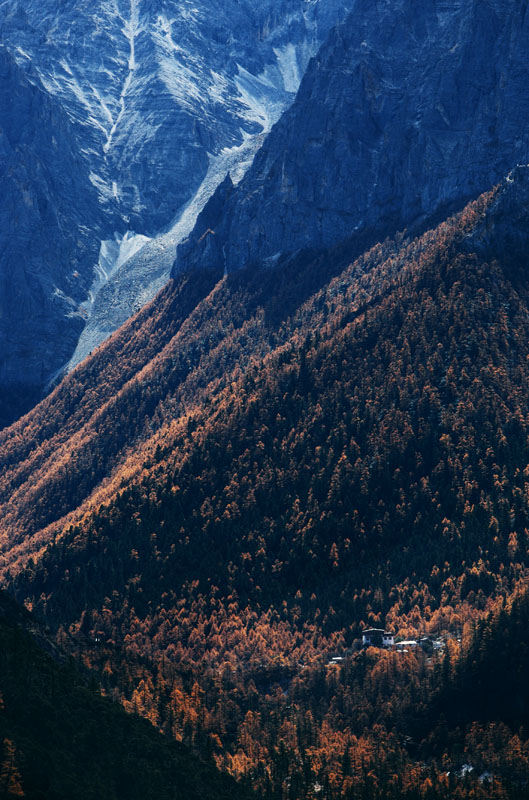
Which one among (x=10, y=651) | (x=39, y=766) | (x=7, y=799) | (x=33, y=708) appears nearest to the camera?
(x=7, y=799)

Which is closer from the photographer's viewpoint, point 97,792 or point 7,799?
point 7,799

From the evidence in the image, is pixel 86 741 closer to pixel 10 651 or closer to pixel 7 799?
pixel 10 651

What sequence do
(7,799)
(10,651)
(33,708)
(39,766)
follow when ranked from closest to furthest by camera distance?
(7,799) < (39,766) < (33,708) < (10,651)

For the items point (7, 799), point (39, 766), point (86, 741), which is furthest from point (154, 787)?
point (7, 799)

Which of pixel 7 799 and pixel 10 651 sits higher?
pixel 10 651

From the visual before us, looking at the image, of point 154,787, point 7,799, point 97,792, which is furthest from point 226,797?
point 7,799

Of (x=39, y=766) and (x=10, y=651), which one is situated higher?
(x=10, y=651)

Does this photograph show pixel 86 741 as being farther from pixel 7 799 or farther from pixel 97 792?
pixel 7 799

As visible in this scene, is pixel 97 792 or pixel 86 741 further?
pixel 86 741
